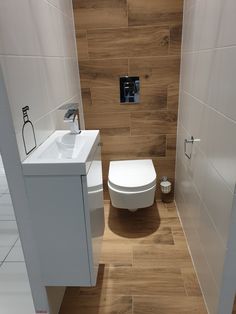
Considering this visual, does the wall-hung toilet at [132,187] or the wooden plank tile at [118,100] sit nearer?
the wall-hung toilet at [132,187]

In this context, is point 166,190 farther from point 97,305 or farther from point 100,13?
point 100,13

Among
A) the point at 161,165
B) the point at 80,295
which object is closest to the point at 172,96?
the point at 161,165

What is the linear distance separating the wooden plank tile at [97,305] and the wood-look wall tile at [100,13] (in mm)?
1922

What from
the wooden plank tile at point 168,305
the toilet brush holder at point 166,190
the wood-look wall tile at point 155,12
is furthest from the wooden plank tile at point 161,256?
the wood-look wall tile at point 155,12

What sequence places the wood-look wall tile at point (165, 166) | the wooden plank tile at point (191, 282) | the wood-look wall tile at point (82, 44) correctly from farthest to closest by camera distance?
1. the wood-look wall tile at point (165, 166)
2. the wood-look wall tile at point (82, 44)
3. the wooden plank tile at point (191, 282)

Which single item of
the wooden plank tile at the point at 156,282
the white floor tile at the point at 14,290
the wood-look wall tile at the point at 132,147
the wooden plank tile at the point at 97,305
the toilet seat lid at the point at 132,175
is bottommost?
the wooden plank tile at the point at 97,305

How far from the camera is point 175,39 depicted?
6.39 ft

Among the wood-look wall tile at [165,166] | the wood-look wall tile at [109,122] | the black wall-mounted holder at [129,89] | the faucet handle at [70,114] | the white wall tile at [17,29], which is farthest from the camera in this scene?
the wood-look wall tile at [165,166]

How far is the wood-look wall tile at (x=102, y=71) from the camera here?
204 cm

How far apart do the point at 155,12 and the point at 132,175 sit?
1.26 meters

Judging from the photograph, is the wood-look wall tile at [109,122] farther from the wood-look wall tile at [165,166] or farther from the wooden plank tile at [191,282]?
the wooden plank tile at [191,282]

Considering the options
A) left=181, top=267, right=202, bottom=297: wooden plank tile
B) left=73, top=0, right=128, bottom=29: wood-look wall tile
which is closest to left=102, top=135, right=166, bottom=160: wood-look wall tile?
left=73, top=0, right=128, bottom=29: wood-look wall tile

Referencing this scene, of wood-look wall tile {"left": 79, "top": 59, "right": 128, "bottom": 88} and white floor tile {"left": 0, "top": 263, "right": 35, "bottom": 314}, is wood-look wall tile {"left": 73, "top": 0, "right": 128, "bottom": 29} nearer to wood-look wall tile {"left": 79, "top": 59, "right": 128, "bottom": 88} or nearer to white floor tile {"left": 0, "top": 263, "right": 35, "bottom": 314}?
wood-look wall tile {"left": 79, "top": 59, "right": 128, "bottom": 88}

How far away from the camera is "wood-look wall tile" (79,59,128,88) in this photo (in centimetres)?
204
